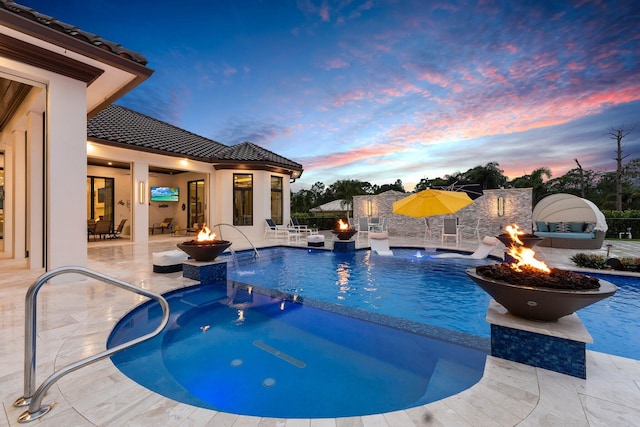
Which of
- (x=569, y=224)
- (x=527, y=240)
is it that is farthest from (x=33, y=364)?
(x=569, y=224)

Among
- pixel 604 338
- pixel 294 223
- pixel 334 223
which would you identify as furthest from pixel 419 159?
pixel 604 338

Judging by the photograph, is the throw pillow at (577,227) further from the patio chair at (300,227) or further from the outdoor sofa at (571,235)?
the patio chair at (300,227)

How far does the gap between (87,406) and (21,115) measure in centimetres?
846

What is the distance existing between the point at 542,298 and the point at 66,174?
24.8 ft

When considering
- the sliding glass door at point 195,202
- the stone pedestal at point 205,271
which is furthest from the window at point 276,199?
the stone pedestal at point 205,271

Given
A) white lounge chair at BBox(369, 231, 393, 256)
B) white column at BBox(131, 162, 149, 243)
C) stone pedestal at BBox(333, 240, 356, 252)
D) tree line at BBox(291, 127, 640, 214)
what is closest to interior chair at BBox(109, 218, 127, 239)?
white column at BBox(131, 162, 149, 243)

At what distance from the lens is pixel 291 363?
3152mm

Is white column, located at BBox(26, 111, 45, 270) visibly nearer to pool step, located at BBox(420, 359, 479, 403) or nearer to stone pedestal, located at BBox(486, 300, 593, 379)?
pool step, located at BBox(420, 359, 479, 403)

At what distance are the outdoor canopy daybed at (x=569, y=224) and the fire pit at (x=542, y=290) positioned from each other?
36.2ft

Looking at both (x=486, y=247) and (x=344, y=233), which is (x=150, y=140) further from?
(x=486, y=247)

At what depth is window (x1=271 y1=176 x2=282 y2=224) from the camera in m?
15.3

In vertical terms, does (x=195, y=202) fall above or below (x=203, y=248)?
above

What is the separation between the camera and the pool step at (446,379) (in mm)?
2555

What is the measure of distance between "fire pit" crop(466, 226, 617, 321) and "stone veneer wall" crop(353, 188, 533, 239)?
504 inches
